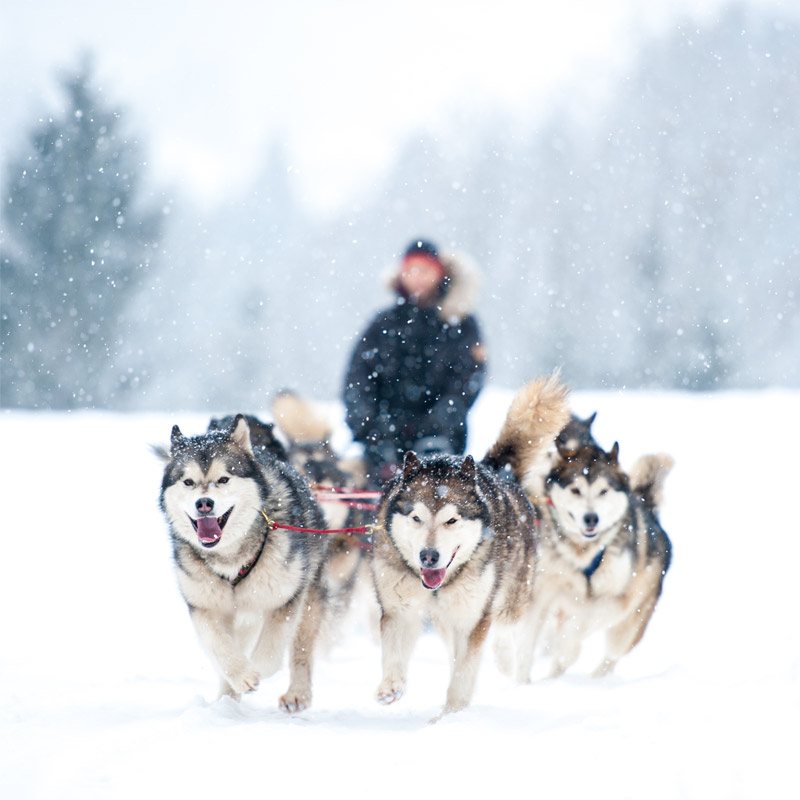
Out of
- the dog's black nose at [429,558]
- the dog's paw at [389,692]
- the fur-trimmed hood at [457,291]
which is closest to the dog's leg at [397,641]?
the dog's paw at [389,692]

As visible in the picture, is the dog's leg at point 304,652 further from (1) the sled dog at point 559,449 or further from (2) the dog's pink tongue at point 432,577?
(1) the sled dog at point 559,449

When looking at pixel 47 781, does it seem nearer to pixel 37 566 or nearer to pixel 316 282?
pixel 37 566

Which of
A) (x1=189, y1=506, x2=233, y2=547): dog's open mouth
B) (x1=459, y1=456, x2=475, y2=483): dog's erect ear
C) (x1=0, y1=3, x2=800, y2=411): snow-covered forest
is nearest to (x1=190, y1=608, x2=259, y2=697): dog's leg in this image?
(x1=189, y1=506, x2=233, y2=547): dog's open mouth

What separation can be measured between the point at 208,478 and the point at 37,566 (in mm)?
3853

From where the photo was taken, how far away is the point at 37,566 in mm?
6371

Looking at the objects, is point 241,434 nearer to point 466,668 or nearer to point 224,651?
point 224,651

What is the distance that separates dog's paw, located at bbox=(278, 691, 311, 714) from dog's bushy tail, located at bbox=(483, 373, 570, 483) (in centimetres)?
131

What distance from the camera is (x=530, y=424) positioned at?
3.89 m

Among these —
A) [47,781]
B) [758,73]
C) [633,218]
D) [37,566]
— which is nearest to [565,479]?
[47,781]

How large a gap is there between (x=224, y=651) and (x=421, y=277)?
212cm

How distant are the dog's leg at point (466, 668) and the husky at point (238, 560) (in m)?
0.55

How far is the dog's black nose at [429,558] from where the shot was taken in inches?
119

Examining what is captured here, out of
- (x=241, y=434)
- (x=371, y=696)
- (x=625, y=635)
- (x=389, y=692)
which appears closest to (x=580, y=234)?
(x=625, y=635)

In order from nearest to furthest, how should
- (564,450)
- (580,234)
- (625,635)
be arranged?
(625,635), (564,450), (580,234)
